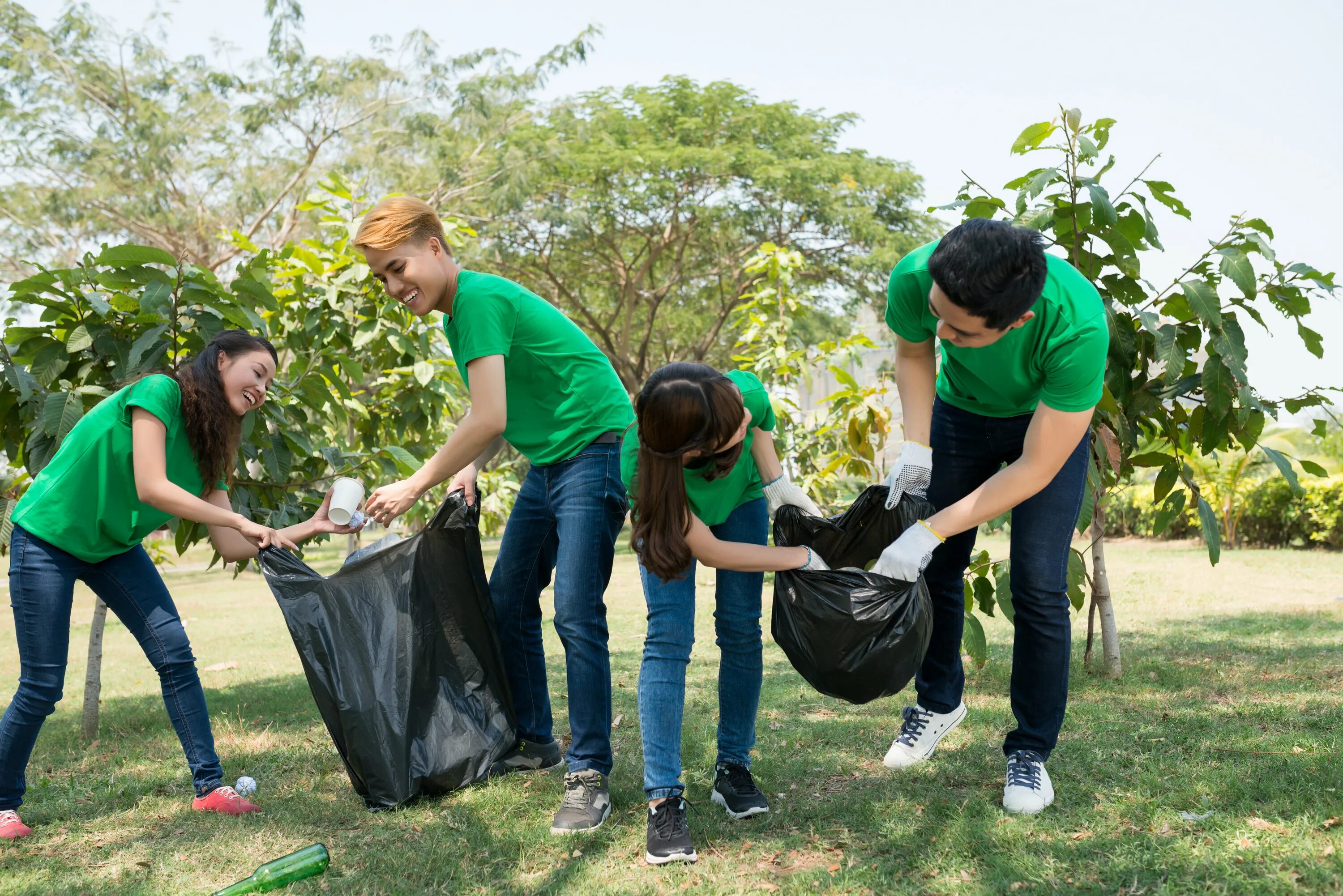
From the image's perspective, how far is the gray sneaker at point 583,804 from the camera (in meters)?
2.44

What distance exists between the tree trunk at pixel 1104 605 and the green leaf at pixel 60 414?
3.44 metres

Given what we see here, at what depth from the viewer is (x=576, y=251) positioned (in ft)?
51.4

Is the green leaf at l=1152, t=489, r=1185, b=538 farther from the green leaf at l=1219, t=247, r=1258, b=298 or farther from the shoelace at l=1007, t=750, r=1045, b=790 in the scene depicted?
the shoelace at l=1007, t=750, r=1045, b=790

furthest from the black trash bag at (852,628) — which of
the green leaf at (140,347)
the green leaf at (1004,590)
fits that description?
the green leaf at (140,347)

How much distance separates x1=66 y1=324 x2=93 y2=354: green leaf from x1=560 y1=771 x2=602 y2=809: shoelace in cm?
205

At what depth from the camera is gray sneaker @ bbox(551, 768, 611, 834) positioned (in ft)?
8.00

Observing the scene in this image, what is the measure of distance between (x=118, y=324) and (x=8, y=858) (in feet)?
5.47

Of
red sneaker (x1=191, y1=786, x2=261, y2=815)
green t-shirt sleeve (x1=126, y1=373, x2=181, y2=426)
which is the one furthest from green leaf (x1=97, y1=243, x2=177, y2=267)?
red sneaker (x1=191, y1=786, x2=261, y2=815)

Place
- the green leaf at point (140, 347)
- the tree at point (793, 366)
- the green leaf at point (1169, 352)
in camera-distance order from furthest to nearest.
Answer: the tree at point (793, 366)
the green leaf at point (1169, 352)
the green leaf at point (140, 347)

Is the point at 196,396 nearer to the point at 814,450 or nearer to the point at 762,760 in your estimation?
the point at 762,760

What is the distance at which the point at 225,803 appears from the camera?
9.02ft

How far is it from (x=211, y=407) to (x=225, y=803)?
103cm

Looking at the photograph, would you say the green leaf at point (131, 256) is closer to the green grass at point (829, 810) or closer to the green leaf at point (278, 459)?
the green leaf at point (278, 459)

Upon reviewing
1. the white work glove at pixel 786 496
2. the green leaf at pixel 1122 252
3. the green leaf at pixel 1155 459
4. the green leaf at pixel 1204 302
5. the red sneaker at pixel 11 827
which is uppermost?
the green leaf at pixel 1122 252
